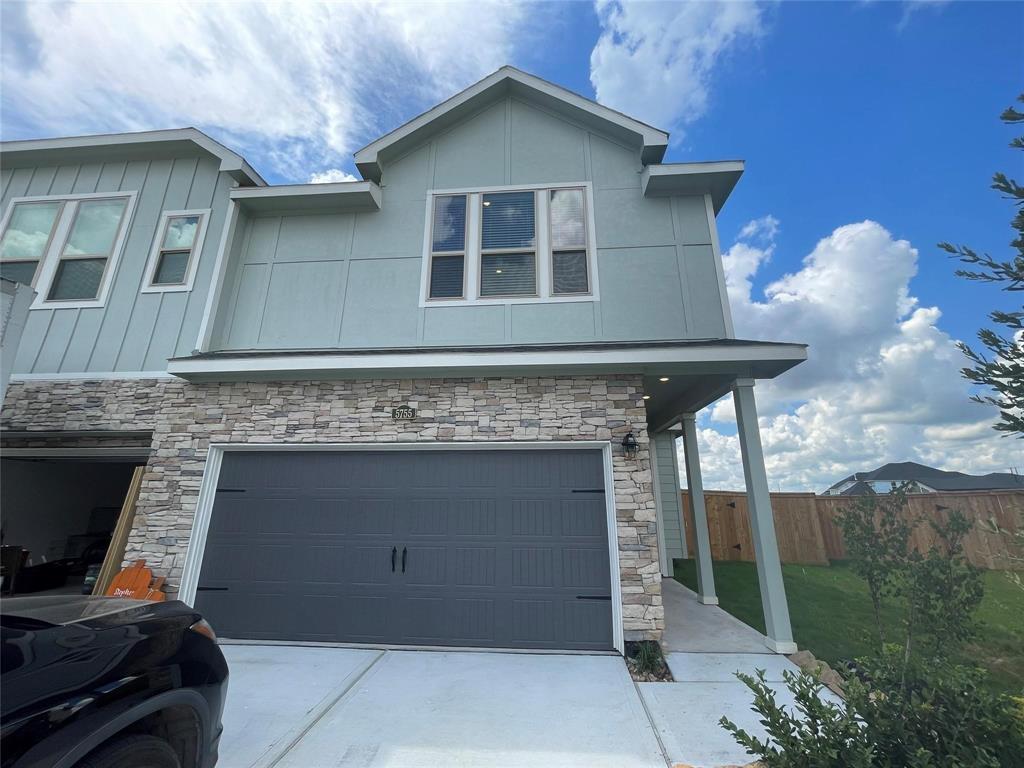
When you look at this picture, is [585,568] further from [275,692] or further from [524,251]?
[524,251]

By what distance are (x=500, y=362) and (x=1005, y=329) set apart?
4122 millimetres

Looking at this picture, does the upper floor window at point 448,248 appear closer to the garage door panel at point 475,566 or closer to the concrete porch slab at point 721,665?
the garage door panel at point 475,566

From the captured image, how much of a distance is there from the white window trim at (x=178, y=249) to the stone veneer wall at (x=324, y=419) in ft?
4.77

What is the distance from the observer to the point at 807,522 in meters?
9.83

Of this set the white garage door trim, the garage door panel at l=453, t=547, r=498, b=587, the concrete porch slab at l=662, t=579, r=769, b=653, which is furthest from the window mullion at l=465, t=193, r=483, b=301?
the concrete porch slab at l=662, t=579, r=769, b=653

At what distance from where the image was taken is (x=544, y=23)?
24.4ft

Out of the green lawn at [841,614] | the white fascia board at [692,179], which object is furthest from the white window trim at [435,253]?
→ the green lawn at [841,614]

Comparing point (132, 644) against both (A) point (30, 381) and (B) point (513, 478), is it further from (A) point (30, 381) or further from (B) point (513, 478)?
(A) point (30, 381)

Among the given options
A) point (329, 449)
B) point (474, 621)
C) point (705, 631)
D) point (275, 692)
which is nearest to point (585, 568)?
point (474, 621)

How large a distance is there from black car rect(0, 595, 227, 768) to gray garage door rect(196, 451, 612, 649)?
9.71ft

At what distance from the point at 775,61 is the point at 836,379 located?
277 inches

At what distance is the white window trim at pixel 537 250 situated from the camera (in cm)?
600

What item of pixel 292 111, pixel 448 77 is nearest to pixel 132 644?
pixel 292 111

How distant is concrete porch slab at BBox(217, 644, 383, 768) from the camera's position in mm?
3045
